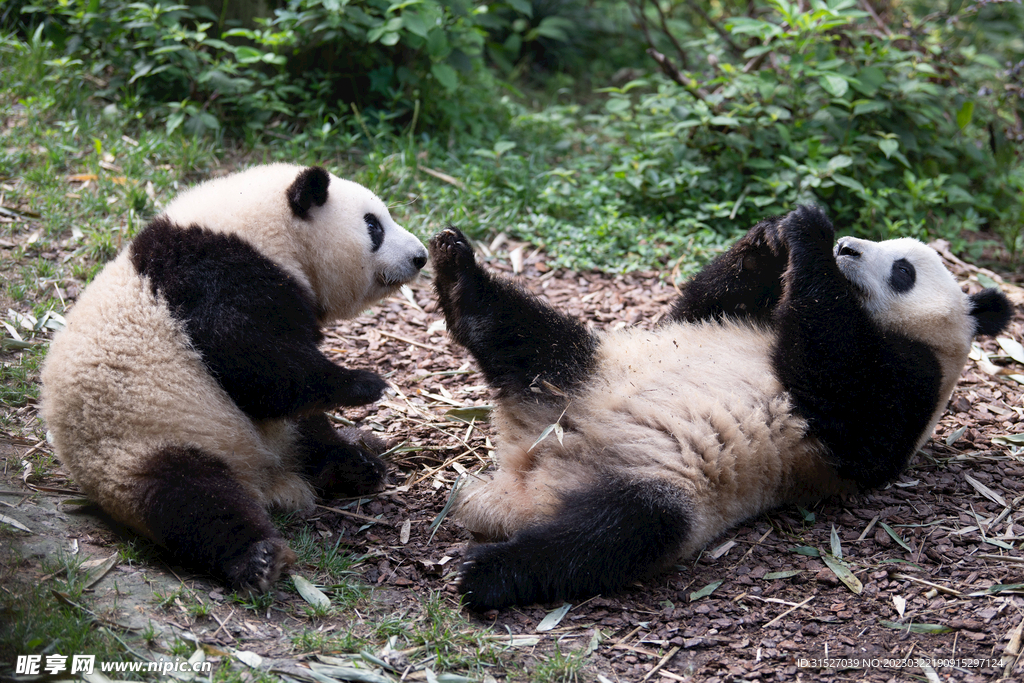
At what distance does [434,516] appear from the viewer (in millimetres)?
3775

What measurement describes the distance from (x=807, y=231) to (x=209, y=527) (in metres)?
3.07

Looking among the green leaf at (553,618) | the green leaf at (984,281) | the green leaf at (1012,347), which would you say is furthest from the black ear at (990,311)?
the green leaf at (553,618)

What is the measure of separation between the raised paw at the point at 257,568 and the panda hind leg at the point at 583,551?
0.73 metres

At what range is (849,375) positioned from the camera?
11.8ft

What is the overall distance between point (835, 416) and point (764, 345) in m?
0.49

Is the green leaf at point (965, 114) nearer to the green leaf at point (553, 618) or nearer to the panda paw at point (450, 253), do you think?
the panda paw at point (450, 253)

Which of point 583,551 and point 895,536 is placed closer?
point 583,551

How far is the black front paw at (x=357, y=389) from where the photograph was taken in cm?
323

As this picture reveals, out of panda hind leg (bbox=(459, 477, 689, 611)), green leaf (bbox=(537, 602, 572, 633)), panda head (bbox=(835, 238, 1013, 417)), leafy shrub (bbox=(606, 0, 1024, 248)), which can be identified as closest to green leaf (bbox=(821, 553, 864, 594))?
panda hind leg (bbox=(459, 477, 689, 611))

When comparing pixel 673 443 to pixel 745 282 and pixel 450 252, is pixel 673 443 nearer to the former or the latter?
pixel 745 282

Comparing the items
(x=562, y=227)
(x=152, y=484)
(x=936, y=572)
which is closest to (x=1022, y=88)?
(x=562, y=227)

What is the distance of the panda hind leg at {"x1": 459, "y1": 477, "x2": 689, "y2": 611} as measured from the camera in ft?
10.2

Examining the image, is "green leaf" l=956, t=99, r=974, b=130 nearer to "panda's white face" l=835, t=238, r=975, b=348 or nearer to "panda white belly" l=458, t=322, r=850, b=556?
"panda's white face" l=835, t=238, r=975, b=348

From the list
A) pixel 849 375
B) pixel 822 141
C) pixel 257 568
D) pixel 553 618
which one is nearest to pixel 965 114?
pixel 822 141
